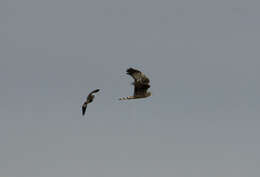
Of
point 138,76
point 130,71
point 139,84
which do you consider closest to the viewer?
point 130,71

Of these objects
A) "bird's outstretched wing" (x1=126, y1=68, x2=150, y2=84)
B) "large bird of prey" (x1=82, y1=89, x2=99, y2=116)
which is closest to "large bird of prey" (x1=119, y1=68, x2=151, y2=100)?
"bird's outstretched wing" (x1=126, y1=68, x2=150, y2=84)

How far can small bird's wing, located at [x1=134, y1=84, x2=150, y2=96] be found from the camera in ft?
264

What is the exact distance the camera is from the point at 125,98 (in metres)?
81.4

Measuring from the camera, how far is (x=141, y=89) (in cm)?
8081

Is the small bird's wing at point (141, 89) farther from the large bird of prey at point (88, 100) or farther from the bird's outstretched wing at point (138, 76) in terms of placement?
the large bird of prey at point (88, 100)

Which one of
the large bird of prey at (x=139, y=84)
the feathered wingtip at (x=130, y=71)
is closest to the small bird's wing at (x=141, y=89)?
the large bird of prey at (x=139, y=84)

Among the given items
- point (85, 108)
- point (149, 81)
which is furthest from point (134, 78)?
point (85, 108)

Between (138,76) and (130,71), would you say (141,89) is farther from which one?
(130,71)

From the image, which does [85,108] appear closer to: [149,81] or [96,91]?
[96,91]

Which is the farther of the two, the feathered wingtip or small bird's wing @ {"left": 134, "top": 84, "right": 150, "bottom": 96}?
small bird's wing @ {"left": 134, "top": 84, "right": 150, "bottom": 96}

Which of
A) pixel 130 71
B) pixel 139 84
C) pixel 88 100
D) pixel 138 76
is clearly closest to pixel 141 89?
pixel 139 84

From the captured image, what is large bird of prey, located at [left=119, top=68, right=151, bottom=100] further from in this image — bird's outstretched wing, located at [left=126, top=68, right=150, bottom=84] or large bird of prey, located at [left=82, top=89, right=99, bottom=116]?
large bird of prey, located at [left=82, top=89, right=99, bottom=116]

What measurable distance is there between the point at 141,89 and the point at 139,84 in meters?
0.85

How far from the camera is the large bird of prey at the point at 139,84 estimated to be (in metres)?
78.9
